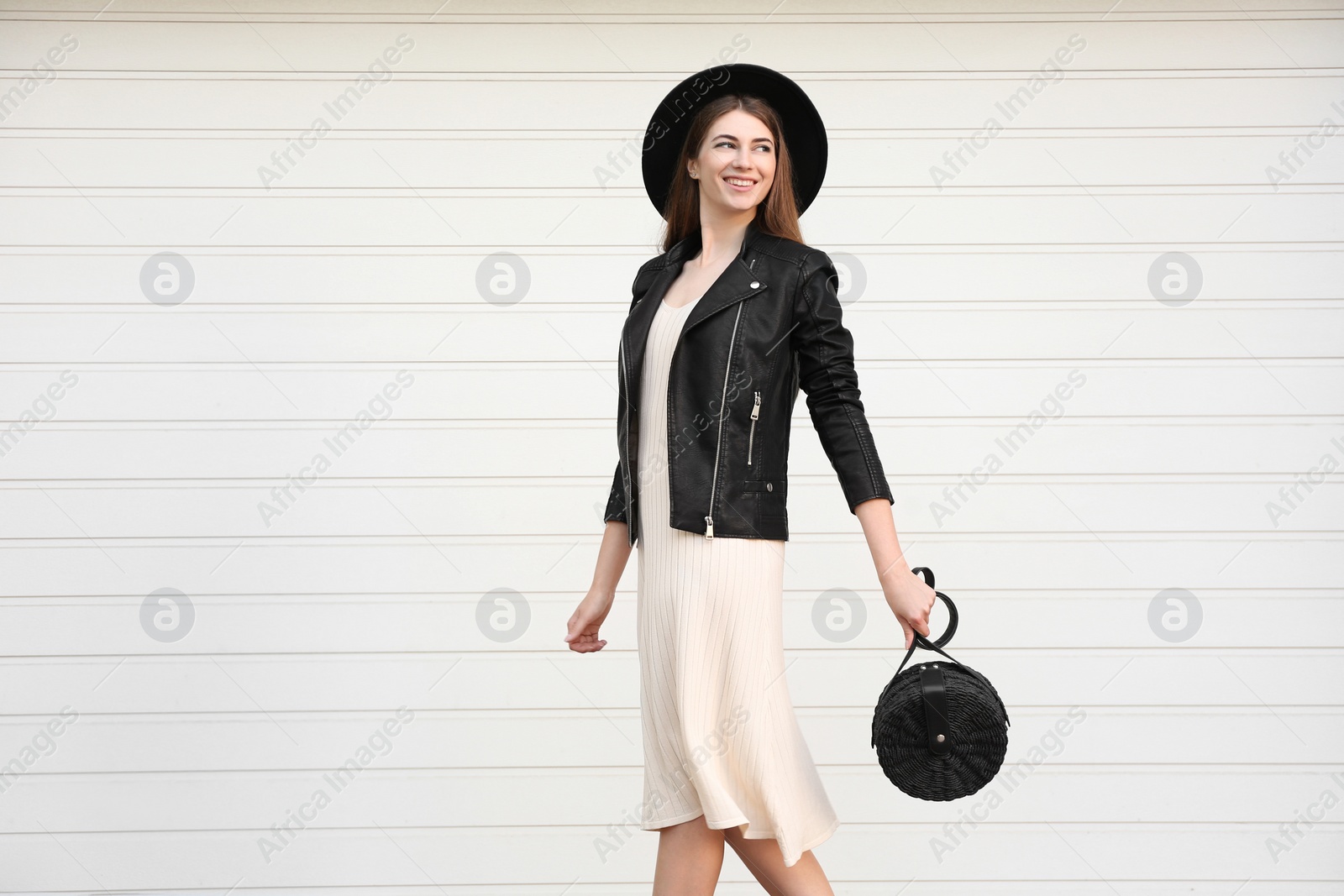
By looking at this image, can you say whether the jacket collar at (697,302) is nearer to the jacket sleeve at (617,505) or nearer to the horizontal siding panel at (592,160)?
the jacket sleeve at (617,505)

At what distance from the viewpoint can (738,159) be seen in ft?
7.33

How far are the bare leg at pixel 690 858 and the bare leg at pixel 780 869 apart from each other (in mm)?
50

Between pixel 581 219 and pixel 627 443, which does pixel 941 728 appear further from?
pixel 581 219

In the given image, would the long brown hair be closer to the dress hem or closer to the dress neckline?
the dress neckline

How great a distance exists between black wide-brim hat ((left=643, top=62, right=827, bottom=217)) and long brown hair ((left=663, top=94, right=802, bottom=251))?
2 centimetres

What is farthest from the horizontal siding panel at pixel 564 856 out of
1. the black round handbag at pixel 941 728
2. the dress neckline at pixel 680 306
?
the dress neckline at pixel 680 306

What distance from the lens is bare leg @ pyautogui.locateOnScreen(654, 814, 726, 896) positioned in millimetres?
2191

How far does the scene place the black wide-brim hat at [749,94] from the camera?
7.56 feet

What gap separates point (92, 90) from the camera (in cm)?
404

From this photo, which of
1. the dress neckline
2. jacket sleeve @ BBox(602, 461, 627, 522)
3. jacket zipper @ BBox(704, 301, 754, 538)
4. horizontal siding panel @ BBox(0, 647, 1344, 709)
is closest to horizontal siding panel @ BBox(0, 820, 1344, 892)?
horizontal siding panel @ BBox(0, 647, 1344, 709)

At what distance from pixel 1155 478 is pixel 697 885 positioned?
2.53m

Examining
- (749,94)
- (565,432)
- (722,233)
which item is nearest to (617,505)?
(722,233)

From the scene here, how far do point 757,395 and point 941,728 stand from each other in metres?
0.71

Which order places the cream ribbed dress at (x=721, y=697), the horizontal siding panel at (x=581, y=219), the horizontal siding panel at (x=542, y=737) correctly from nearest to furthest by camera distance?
1. the cream ribbed dress at (x=721, y=697)
2. the horizontal siding panel at (x=542, y=737)
3. the horizontal siding panel at (x=581, y=219)
